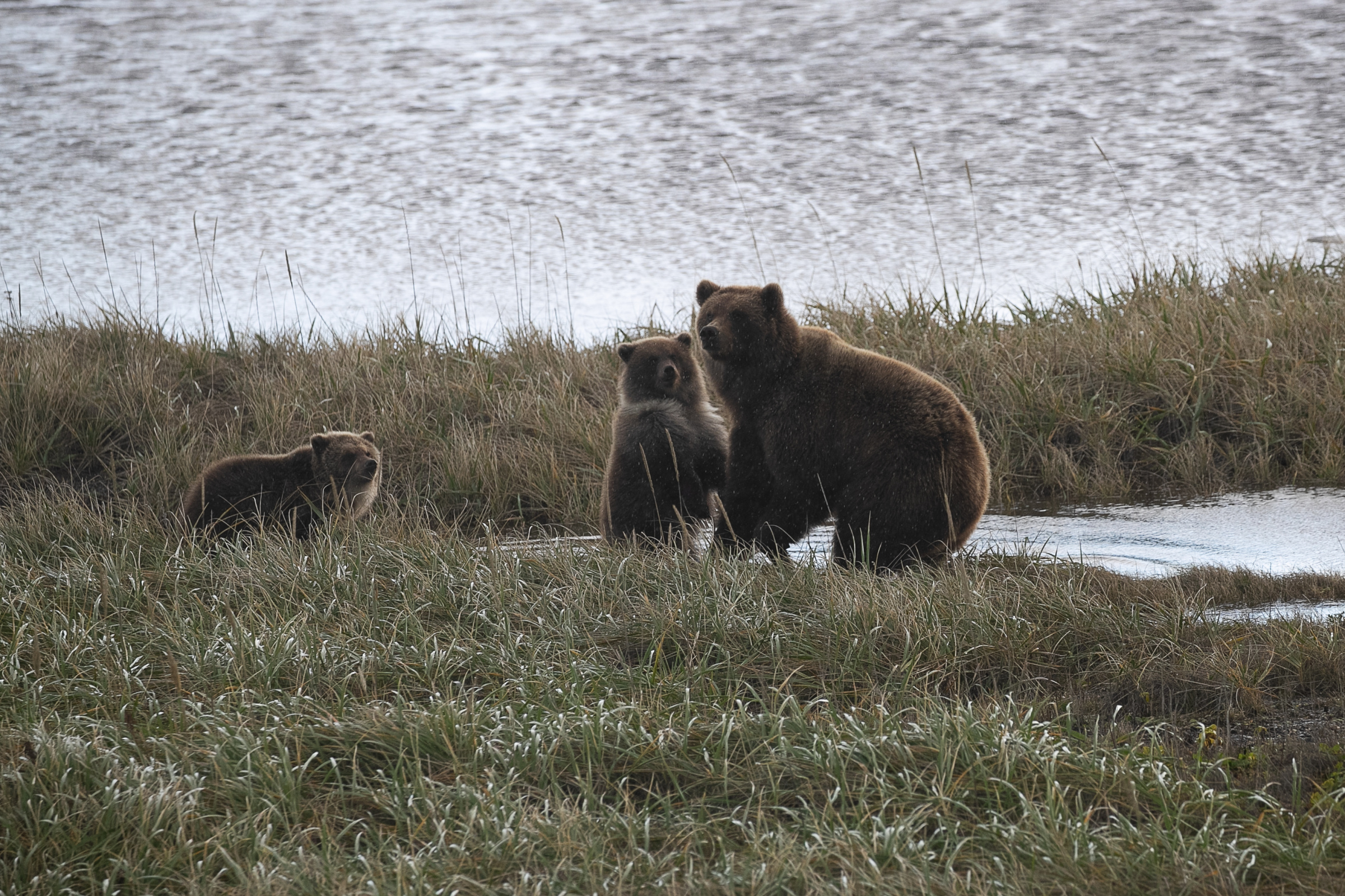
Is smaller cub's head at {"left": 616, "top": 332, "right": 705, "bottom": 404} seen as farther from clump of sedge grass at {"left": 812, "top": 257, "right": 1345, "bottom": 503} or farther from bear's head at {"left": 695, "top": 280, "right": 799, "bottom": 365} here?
clump of sedge grass at {"left": 812, "top": 257, "right": 1345, "bottom": 503}

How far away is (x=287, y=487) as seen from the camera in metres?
5.80

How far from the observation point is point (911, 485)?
448cm

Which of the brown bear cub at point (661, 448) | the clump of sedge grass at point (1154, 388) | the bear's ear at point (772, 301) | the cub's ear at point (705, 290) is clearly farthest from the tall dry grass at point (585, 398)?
the bear's ear at point (772, 301)

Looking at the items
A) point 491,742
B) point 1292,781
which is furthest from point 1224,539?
point 491,742

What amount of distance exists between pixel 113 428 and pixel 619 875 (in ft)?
19.6

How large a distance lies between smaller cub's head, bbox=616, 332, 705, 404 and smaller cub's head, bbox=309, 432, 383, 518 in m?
1.34

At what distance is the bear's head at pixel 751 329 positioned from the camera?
4.73 m

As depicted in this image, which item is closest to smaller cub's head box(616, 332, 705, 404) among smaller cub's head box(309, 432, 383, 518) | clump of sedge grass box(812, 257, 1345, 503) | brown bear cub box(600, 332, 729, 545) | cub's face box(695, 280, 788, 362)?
brown bear cub box(600, 332, 729, 545)

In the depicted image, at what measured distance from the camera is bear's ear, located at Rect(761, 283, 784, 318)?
4.75 metres

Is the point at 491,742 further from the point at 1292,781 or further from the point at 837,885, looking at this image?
the point at 1292,781

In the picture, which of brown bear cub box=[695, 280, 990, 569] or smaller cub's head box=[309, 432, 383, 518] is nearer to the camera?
brown bear cub box=[695, 280, 990, 569]

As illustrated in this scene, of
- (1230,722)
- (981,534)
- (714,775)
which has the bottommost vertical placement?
(981,534)

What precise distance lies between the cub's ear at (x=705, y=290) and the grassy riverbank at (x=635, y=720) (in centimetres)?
114

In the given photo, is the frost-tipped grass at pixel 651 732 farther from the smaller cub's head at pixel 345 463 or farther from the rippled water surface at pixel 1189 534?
the smaller cub's head at pixel 345 463
